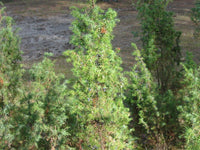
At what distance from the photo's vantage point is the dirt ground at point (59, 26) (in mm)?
11997

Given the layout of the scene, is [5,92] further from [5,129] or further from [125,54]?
[125,54]

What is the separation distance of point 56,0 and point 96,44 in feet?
79.4

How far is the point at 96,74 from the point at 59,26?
604 inches

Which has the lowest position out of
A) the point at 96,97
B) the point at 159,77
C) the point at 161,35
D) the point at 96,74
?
the point at 159,77

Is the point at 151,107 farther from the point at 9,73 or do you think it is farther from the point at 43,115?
the point at 9,73

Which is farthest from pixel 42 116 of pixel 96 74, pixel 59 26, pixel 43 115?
pixel 59 26

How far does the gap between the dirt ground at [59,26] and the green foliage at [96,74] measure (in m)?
6.35

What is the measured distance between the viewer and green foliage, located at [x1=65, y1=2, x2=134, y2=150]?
2953mm

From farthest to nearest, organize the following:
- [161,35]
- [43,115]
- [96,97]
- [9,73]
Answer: [161,35]
[9,73]
[43,115]
[96,97]

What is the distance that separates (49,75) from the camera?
394 centimetres

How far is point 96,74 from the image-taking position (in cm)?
296

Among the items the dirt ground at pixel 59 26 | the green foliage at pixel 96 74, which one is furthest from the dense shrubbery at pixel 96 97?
the dirt ground at pixel 59 26

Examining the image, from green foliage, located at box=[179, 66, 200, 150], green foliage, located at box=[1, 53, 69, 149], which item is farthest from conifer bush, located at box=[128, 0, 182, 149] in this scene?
green foliage, located at box=[1, 53, 69, 149]

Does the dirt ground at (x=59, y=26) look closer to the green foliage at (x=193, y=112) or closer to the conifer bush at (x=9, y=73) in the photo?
the conifer bush at (x=9, y=73)
